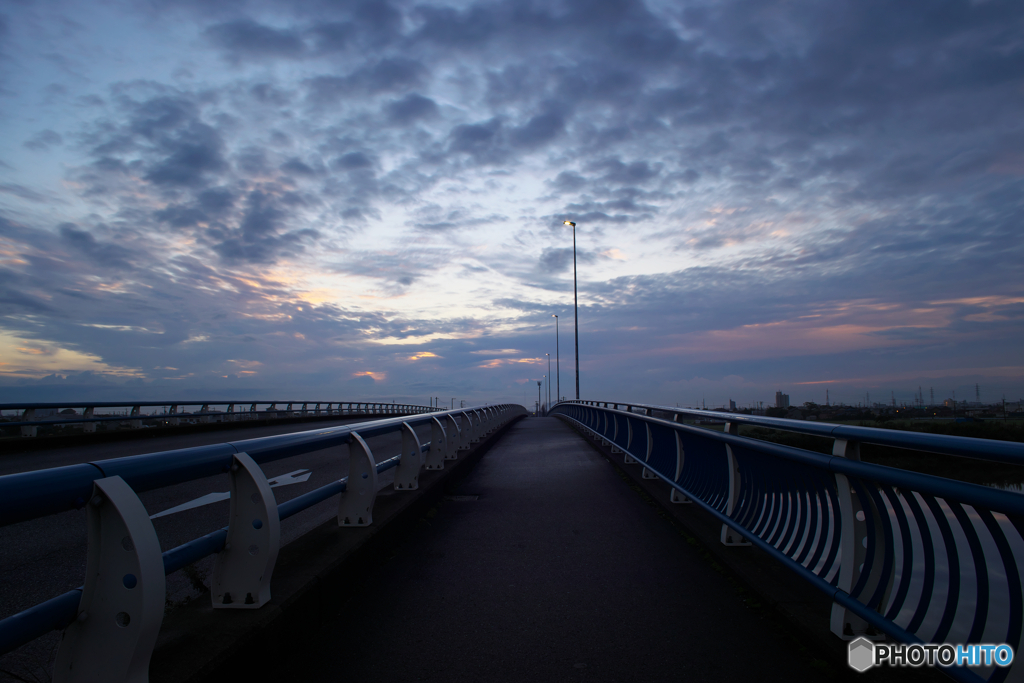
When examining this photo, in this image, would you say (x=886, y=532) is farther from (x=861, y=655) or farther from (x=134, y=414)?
(x=134, y=414)

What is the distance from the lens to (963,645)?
2549 millimetres

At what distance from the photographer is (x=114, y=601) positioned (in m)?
2.33

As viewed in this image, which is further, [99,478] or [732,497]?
[732,497]

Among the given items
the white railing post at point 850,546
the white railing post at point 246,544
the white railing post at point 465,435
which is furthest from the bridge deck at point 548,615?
the white railing post at point 465,435

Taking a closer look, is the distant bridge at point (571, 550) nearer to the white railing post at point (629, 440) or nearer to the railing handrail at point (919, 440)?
the railing handrail at point (919, 440)

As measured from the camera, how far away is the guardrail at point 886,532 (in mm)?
2436

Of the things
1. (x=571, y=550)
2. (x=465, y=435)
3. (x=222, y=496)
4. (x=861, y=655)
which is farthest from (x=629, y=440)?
(x=861, y=655)

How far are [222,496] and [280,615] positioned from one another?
606cm

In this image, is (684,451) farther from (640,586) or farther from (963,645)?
(963,645)

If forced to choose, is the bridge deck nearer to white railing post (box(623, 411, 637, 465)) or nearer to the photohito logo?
the photohito logo

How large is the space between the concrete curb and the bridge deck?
0.15 meters

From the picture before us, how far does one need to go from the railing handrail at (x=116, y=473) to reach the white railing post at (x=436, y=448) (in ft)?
16.5

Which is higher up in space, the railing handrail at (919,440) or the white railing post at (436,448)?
the railing handrail at (919,440)

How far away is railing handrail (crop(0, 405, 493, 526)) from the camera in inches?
79.7
